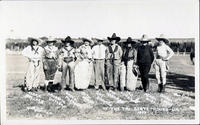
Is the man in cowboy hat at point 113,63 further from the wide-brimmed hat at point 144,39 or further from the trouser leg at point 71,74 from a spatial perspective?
the trouser leg at point 71,74

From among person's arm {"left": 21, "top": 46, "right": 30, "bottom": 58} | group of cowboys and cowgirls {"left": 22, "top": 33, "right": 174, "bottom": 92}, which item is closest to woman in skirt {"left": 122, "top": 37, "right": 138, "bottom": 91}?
group of cowboys and cowgirls {"left": 22, "top": 33, "right": 174, "bottom": 92}

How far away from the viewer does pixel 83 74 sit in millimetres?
2898

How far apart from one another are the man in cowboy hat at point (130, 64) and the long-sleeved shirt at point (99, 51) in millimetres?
193

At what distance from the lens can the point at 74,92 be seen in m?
2.90

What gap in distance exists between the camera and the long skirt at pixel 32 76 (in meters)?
2.92

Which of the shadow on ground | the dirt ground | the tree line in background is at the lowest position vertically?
the dirt ground

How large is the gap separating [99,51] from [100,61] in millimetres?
97

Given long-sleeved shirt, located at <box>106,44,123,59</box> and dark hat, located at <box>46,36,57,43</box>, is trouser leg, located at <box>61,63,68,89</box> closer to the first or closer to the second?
dark hat, located at <box>46,36,57,43</box>

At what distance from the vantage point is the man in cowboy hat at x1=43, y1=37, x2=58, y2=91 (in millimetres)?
2916

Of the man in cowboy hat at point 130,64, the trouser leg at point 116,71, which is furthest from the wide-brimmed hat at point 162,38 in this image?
the trouser leg at point 116,71

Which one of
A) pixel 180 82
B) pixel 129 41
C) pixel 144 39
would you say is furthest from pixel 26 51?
pixel 180 82

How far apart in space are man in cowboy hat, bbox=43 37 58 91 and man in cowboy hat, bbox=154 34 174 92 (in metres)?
0.97

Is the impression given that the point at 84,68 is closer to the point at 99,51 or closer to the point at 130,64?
the point at 99,51

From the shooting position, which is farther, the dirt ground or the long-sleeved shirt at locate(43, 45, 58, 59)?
the long-sleeved shirt at locate(43, 45, 58, 59)
